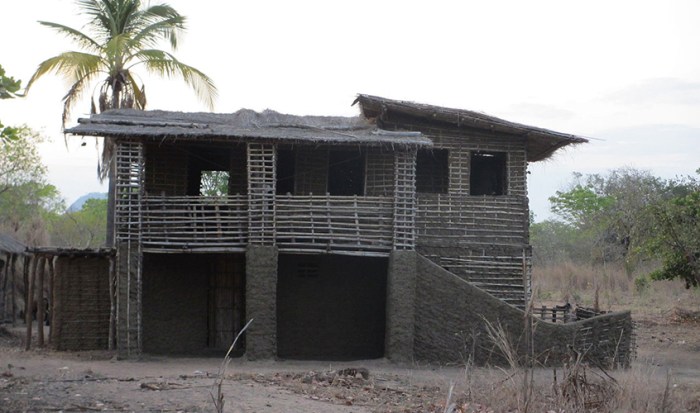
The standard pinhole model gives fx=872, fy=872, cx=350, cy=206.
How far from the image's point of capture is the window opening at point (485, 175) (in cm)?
2022

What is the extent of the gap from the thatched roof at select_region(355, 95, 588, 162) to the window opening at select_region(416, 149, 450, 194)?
3.82ft

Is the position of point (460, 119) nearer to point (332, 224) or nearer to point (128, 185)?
point (332, 224)

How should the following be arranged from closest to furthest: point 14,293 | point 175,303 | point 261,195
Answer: point 261,195 → point 175,303 → point 14,293

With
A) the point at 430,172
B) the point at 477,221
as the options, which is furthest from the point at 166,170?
the point at 477,221

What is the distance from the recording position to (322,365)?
16781 millimetres

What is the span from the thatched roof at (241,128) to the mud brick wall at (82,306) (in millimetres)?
3065

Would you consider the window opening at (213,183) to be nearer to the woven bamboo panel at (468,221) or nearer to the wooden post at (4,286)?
the wooden post at (4,286)

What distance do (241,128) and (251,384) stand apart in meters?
5.78

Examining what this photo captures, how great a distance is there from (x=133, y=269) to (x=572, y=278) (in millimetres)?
23102

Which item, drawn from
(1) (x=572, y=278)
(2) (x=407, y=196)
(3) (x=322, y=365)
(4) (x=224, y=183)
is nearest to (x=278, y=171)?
(2) (x=407, y=196)

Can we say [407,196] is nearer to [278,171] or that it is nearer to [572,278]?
[278,171]

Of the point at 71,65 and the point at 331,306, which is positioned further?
the point at 71,65

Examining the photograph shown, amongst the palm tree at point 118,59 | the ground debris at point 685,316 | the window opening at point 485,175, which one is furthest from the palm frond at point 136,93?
Result: the ground debris at point 685,316

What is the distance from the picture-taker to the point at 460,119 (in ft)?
59.2
